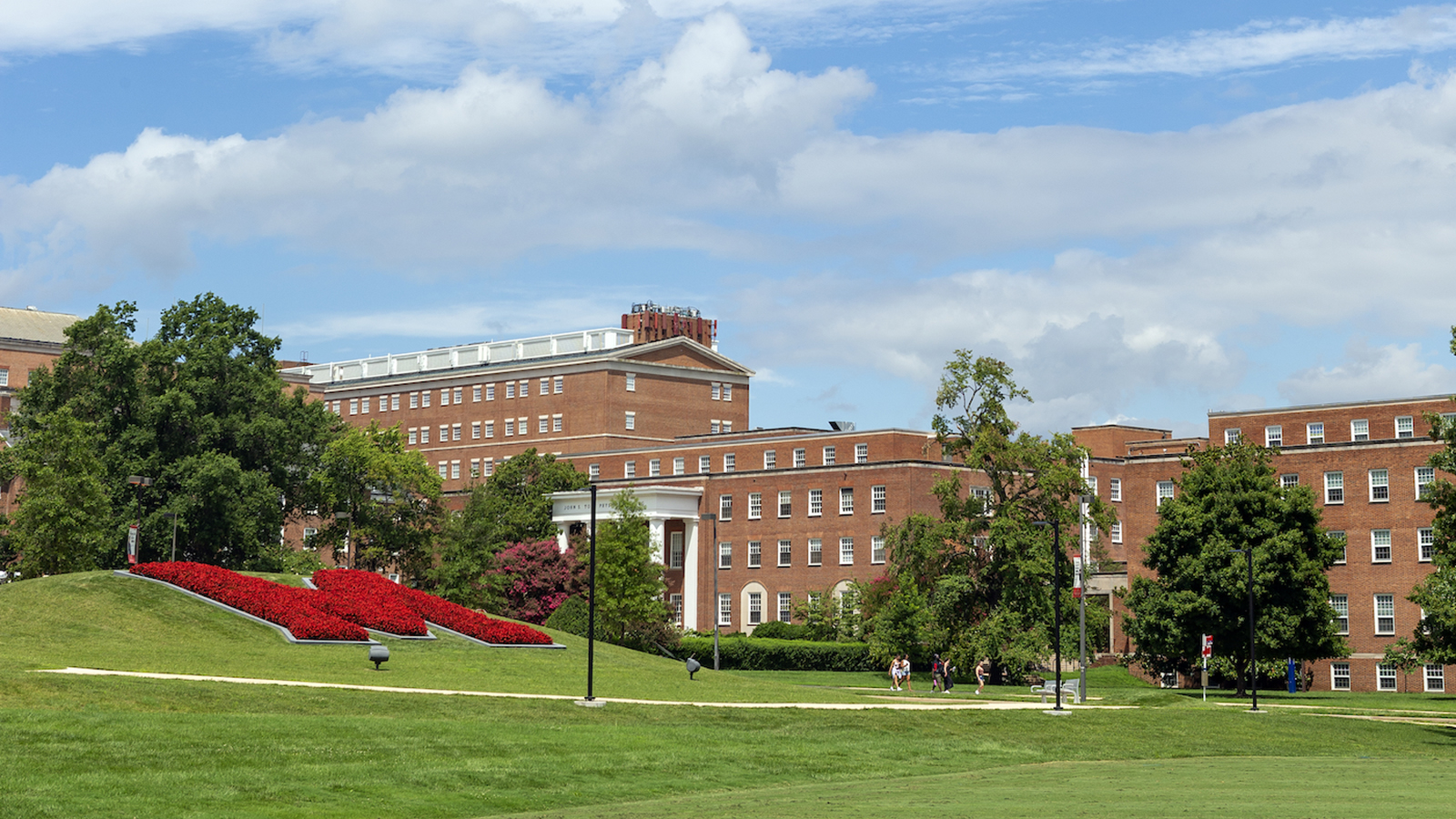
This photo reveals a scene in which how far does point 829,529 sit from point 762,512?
5616mm

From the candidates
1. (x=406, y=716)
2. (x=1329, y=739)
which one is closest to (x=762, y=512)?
(x=1329, y=739)

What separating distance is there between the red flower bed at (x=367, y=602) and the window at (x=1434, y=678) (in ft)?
171

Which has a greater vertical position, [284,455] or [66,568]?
[284,455]

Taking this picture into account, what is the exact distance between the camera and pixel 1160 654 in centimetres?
7888

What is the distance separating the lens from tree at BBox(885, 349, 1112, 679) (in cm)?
7131

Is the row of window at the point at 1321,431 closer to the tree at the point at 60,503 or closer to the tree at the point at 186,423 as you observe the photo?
the tree at the point at 186,423

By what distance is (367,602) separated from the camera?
199 feet

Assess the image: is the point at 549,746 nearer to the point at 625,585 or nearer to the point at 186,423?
the point at 625,585

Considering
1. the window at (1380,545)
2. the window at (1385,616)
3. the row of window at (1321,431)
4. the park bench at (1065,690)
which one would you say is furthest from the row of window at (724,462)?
the park bench at (1065,690)

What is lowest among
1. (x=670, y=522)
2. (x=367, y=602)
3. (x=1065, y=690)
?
(x=1065, y=690)

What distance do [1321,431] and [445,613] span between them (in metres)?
64.4

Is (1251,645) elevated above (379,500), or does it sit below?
below

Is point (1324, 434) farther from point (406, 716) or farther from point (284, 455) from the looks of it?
point (406, 716)

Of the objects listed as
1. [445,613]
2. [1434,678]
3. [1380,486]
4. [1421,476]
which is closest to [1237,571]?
[1434,678]
